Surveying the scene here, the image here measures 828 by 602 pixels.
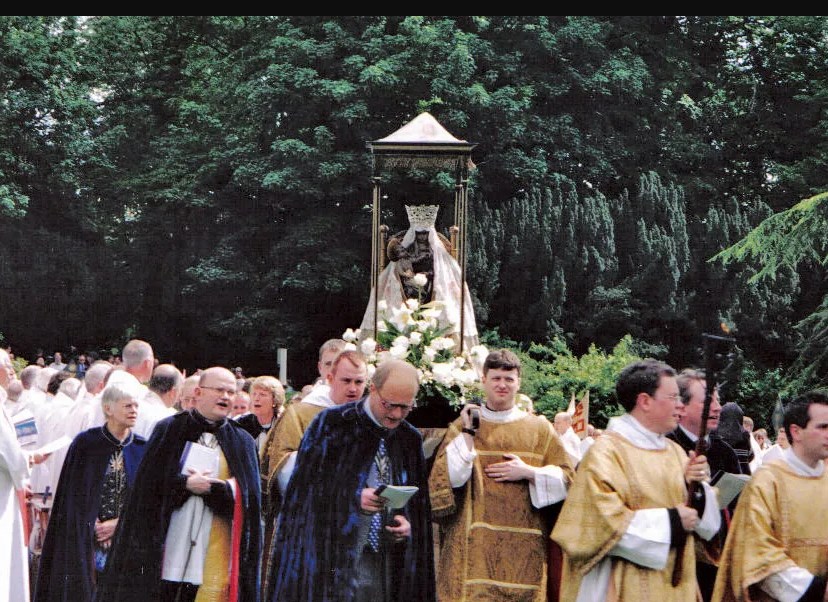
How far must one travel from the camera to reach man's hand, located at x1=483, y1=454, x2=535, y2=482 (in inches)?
272

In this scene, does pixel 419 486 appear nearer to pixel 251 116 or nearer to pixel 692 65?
pixel 251 116

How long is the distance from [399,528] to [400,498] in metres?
0.31

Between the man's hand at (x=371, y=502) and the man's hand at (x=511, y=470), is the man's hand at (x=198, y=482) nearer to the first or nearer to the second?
the man's hand at (x=371, y=502)

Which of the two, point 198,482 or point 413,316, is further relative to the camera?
point 413,316

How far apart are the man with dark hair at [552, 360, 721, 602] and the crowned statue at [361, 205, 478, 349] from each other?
689cm

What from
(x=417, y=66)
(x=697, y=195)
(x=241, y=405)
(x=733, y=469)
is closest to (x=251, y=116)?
(x=417, y=66)

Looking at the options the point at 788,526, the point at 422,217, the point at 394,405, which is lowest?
the point at 788,526

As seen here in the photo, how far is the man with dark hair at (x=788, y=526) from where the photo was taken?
557 cm

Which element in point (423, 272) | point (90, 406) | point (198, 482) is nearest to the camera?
point (198, 482)

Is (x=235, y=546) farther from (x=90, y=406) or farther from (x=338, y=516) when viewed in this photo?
(x=90, y=406)

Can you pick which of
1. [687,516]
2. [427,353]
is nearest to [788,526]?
[687,516]

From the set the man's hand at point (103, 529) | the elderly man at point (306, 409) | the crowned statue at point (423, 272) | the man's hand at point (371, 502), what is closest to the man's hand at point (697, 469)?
the man's hand at point (371, 502)

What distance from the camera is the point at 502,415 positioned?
7113mm

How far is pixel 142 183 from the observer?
32.8 meters
